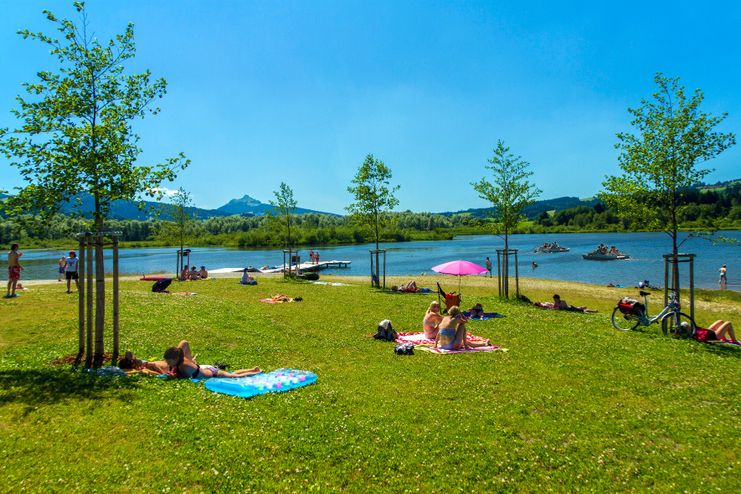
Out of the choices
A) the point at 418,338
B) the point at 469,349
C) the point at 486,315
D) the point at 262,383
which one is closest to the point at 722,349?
the point at 469,349

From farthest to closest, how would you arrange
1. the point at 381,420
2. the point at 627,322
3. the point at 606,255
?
the point at 606,255, the point at 627,322, the point at 381,420

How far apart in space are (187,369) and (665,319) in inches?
696

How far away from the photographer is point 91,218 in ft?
39.8

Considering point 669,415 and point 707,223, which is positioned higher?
point 707,223

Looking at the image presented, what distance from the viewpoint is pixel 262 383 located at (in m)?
10.8

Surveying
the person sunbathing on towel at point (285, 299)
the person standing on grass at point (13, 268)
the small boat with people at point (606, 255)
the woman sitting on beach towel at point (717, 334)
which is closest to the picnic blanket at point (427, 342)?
the woman sitting on beach towel at point (717, 334)

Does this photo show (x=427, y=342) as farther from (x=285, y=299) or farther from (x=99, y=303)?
(x=285, y=299)

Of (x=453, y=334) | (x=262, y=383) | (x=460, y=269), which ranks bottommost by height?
(x=262, y=383)

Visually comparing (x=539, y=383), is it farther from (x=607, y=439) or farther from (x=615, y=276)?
(x=615, y=276)

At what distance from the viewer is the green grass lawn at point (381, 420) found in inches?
269

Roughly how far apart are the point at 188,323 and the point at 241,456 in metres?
11.5

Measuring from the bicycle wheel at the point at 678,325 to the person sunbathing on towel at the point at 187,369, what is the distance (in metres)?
16.0

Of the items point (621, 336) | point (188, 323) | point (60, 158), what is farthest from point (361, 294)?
point (60, 158)

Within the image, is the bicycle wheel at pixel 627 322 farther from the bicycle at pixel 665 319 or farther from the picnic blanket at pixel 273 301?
the picnic blanket at pixel 273 301
